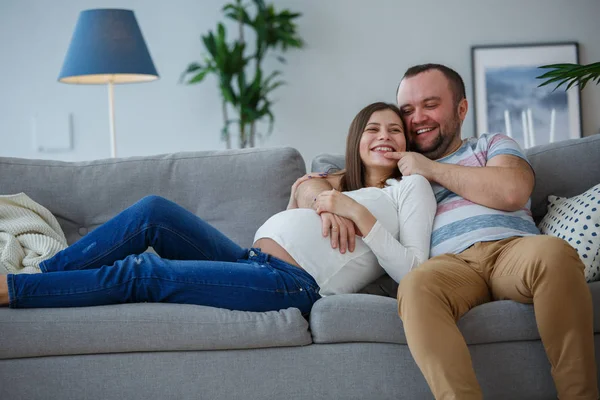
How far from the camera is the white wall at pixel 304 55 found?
4977 millimetres

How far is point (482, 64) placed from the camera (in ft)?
16.3

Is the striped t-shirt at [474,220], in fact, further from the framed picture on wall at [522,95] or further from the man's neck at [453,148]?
the framed picture on wall at [522,95]

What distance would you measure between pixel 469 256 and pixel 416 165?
34 centimetres

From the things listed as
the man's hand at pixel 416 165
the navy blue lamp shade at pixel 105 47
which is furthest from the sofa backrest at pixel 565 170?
the navy blue lamp shade at pixel 105 47

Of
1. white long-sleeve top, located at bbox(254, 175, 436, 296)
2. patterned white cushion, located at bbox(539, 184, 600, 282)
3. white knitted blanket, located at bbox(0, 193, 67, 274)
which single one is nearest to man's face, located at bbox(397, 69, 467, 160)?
white long-sleeve top, located at bbox(254, 175, 436, 296)

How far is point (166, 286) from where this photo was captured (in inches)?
74.0

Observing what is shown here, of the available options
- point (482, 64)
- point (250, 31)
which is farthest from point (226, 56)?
point (482, 64)

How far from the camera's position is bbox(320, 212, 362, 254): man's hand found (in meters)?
1.99

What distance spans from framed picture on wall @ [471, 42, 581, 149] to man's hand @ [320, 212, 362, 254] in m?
3.16

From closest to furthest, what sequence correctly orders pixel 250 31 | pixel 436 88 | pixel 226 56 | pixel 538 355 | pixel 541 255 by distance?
pixel 541 255
pixel 538 355
pixel 436 88
pixel 226 56
pixel 250 31

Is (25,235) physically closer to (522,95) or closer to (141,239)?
(141,239)

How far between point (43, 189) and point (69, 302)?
2.58 feet

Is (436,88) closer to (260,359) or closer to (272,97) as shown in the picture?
(260,359)

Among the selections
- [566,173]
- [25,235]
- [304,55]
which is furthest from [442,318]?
[304,55]
